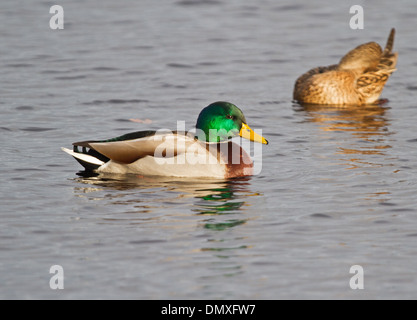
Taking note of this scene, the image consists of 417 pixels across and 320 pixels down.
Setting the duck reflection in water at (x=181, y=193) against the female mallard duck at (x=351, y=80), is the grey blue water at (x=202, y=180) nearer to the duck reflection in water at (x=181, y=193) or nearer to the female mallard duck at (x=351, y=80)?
the duck reflection in water at (x=181, y=193)

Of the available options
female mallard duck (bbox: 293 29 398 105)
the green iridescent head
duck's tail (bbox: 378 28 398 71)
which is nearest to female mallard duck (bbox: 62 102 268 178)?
the green iridescent head

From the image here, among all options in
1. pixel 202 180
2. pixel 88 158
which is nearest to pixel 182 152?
pixel 202 180

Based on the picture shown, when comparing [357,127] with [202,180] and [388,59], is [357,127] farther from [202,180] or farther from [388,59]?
[202,180]

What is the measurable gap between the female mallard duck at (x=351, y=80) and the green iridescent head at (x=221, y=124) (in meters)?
3.83

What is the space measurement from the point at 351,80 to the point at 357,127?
176 cm

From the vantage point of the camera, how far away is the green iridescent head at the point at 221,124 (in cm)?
1109

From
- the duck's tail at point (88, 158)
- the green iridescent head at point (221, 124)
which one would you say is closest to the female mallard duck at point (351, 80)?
the green iridescent head at point (221, 124)

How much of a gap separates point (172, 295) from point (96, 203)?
2632 mm

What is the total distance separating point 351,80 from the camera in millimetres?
14945

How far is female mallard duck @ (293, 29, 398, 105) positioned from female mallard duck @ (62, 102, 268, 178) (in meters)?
3.87

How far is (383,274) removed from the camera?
7.90m

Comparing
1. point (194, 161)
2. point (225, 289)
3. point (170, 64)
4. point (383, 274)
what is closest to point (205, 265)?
point (225, 289)

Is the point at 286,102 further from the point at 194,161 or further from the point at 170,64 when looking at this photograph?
the point at 194,161

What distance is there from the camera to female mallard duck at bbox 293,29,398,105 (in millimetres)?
14773
